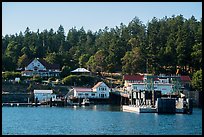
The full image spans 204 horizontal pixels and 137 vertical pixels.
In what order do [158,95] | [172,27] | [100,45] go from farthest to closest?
[100,45] < [172,27] < [158,95]

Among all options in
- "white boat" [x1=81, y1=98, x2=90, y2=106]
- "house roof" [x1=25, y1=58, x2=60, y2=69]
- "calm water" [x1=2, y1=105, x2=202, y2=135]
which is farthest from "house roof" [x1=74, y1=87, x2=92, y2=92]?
"calm water" [x1=2, y1=105, x2=202, y2=135]

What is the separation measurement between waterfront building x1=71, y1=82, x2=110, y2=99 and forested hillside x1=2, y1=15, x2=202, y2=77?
6.11 meters

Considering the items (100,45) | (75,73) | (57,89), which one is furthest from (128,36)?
(57,89)

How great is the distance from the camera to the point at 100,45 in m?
75.2

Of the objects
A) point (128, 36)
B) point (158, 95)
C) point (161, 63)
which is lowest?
point (158, 95)

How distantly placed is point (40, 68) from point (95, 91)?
1101cm

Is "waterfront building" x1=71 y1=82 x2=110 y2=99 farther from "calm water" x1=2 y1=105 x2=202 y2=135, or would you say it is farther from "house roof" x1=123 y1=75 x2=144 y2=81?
"calm water" x1=2 y1=105 x2=202 y2=135

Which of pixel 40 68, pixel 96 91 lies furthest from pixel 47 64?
pixel 96 91

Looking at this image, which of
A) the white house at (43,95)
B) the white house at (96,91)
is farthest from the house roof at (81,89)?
the white house at (43,95)

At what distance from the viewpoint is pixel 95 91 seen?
56219 millimetres

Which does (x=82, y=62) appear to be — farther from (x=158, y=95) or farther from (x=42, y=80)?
(x=158, y=95)

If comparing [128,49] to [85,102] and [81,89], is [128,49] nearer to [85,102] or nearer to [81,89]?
[81,89]

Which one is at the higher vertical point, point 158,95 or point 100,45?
point 100,45

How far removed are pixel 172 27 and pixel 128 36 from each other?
23.3 ft
